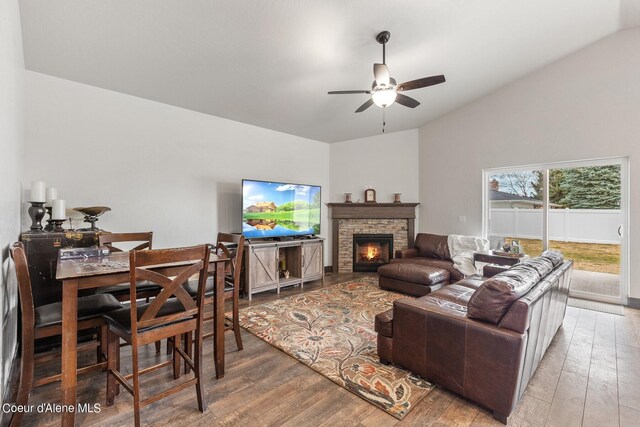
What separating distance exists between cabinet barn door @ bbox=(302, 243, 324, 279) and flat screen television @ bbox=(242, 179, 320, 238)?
Answer: 0.32 metres

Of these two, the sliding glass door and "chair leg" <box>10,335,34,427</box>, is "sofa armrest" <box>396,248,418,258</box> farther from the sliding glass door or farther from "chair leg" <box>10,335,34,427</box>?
"chair leg" <box>10,335,34,427</box>

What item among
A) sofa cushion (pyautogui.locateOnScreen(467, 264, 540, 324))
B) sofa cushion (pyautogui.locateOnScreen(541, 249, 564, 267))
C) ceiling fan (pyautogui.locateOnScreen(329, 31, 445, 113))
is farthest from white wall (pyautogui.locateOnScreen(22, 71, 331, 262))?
sofa cushion (pyautogui.locateOnScreen(541, 249, 564, 267))

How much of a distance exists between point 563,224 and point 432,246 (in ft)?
6.37

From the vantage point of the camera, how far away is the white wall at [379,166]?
5.94 m

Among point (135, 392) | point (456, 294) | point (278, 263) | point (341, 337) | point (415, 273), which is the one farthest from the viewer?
point (278, 263)

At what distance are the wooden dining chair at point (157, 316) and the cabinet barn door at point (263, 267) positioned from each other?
2.16m

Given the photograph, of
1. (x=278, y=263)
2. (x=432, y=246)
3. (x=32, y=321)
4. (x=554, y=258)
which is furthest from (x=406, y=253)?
(x=32, y=321)

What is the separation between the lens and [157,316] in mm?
1908

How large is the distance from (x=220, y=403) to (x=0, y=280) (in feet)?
4.79

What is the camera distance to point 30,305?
5.65 ft

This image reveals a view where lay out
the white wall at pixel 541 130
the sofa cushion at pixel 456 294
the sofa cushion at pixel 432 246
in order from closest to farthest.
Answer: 1. the sofa cushion at pixel 456 294
2. the white wall at pixel 541 130
3. the sofa cushion at pixel 432 246

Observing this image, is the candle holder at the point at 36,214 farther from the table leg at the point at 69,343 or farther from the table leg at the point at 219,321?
the table leg at the point at 219,321

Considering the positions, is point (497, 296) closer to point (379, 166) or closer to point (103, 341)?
point (103, 341)

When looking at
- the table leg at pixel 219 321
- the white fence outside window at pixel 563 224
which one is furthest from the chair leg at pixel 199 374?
the white fence outside window at pixel 563 224
